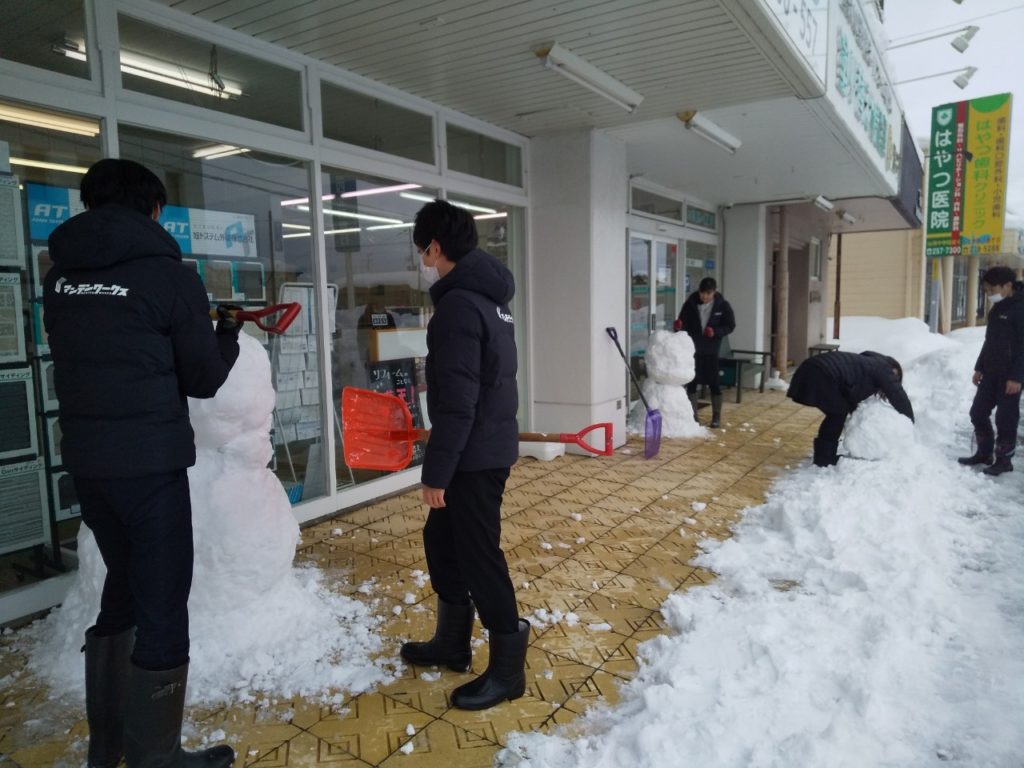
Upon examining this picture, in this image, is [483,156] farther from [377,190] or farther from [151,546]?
[151,546]

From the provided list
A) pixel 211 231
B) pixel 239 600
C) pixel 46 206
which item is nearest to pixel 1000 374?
pixel 239 600

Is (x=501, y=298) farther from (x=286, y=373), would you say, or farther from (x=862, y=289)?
(x=862, y=289)

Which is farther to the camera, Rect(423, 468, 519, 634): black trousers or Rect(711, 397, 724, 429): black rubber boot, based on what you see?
Rect(711, 397, 724, 429): black rubber boot

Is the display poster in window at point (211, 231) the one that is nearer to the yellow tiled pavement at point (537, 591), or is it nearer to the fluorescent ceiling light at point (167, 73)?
the fluorescent ceiling light at point (167, 73)

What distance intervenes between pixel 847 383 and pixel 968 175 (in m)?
11.2

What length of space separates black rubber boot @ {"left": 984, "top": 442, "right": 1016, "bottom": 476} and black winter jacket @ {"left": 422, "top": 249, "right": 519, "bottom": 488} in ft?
16.2

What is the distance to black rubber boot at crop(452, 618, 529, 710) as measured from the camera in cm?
240

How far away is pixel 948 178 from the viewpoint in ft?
45.2

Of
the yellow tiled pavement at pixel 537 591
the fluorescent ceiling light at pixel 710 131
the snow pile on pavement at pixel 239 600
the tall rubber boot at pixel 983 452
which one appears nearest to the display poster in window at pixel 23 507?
the snow pile on pavement at pixel 239 600

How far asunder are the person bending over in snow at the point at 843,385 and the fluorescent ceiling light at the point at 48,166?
5144 millimetres

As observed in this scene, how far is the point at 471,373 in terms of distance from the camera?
2209 mm

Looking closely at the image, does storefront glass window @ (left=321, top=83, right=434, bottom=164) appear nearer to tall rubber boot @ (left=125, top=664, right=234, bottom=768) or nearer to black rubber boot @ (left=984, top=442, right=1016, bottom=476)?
tall rubber boot @ (left=125, top=664, right=234, bottom=768)

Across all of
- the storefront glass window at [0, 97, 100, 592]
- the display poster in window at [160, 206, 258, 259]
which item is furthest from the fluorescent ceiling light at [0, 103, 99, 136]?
the display poster in window at [160, 206, 258, 259]

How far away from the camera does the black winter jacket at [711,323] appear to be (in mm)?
7742
